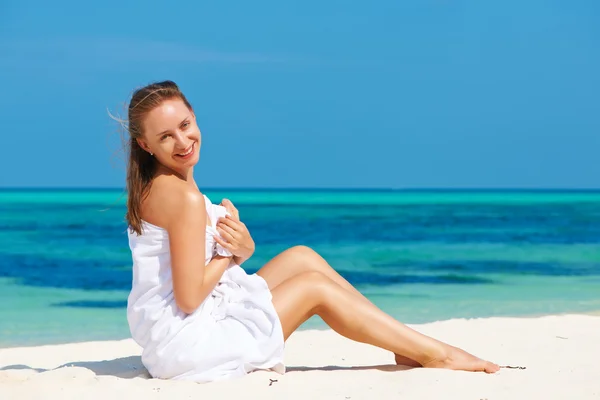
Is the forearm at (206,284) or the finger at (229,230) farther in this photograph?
the finger at (229,230)

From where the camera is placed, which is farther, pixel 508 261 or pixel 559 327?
pixel 508 261

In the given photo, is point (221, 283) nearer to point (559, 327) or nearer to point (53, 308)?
point (559, 327)

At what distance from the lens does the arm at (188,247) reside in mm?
3836

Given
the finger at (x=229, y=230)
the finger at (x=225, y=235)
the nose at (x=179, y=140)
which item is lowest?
the finger at (x=225, y=235)

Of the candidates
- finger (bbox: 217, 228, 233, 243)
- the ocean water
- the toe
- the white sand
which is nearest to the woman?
finger (bbox: 217, 228, 233, 243)

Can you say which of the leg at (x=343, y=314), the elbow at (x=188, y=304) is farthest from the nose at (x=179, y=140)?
the leg at (x=343, y=314)

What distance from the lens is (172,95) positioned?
408 cm

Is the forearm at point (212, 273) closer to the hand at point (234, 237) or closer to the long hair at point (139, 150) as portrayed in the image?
the hand at point (234, 237)

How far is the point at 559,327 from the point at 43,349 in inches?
165

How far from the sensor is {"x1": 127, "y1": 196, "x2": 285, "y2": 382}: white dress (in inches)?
157

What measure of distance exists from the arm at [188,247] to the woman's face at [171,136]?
0.23m

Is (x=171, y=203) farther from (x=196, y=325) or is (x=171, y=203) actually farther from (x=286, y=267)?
(x=286, y=267)

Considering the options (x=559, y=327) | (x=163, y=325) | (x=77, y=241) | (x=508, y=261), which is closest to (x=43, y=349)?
(x=163, y=325)

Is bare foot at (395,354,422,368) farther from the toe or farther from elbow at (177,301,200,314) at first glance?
elbow at (177,301,200,314)
